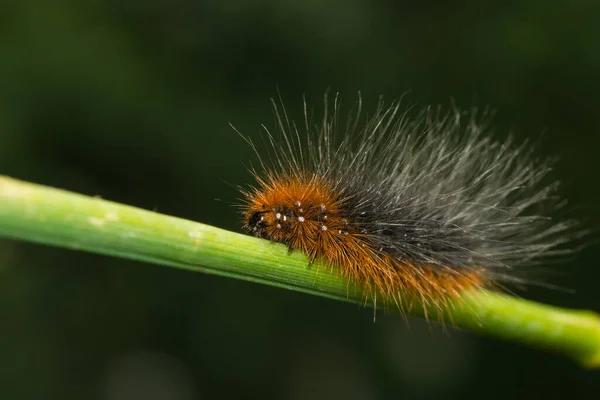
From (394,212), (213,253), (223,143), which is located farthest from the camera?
(223,143)

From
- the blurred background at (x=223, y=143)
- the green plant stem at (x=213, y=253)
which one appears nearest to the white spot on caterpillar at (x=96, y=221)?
the green plant stem at (x=213, y=253)

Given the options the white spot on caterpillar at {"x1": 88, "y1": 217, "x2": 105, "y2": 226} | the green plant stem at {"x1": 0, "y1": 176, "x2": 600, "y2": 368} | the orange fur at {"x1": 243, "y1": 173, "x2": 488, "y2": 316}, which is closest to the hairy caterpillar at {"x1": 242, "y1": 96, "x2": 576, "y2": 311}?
the orange fur at {"x1": 243, "y1": 173, "x2": 488, "y2": 316}

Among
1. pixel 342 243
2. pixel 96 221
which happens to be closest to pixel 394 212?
pixel 342 243

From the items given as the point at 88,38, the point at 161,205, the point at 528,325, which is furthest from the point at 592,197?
the point at 88,38

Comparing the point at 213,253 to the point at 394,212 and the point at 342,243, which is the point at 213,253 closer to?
the point at 342,243

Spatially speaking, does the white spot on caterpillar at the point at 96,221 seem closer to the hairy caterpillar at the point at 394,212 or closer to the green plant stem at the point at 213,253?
the green plant stem at the point at 213,253

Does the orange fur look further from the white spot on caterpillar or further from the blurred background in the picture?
the blurred background
